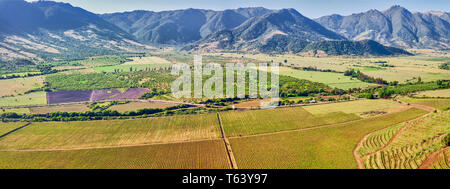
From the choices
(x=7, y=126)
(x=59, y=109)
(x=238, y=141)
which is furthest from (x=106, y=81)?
(x=238, y=141)

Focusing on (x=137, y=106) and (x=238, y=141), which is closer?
(x=238, y=141)

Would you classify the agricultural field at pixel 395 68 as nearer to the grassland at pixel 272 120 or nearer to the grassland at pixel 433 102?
the grassland at pixel 433 102

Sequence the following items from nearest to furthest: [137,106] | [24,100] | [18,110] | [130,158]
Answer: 1. [130,158]
2. [18,110]
3. [137,106]
4. [24,100]

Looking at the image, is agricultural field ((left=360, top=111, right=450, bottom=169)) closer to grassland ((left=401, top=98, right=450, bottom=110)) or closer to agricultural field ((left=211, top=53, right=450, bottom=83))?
grassland ((left=401, top=98, right=450, bottom=110))

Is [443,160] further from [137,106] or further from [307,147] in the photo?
[137,106]

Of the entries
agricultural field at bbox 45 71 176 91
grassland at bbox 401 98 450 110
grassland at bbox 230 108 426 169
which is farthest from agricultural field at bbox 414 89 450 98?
agricultural field at bbox 45 71 176 91

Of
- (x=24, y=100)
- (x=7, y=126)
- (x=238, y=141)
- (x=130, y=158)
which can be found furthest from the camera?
(x=24, y=100)
